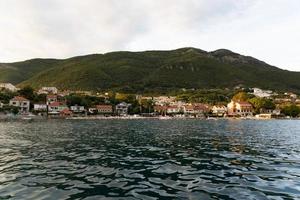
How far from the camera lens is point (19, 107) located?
177 m

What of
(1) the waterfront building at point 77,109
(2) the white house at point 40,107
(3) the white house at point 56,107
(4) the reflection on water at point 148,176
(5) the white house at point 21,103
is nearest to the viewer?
(4) the reflection on water at point 148,176

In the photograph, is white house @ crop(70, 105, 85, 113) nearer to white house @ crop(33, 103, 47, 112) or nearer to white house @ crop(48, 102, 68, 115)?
white house @ crop(48, 102, 68, 115)

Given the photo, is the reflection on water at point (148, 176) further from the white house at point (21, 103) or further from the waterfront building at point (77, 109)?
the waterfront building at point (77, 109)

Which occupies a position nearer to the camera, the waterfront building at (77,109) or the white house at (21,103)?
the white house at (21,103)

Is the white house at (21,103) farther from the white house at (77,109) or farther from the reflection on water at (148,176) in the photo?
the reflection on water at (148,176)

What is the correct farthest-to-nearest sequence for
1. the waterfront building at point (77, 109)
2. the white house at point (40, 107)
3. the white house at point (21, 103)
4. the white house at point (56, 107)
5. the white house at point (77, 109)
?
the white house at point (77, 109), the waterfront building at point (77, 109), the white house at point (56, 107), the white house at point (40, 107), the white house at point (21, 103)

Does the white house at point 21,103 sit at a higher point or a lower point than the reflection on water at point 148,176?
higher

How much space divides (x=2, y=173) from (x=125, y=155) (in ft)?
37.2

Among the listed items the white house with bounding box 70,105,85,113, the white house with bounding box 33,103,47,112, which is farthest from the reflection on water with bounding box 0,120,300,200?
the white house with bounding box 70,105,85,113

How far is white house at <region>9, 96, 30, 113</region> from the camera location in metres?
178

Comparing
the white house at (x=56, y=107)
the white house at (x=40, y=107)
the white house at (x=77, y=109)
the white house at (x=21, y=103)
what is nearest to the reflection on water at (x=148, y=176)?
the white house at (x=21, y=103)

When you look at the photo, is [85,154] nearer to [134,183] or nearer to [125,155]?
[125,155]

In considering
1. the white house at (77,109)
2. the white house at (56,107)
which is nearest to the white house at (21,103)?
the white house at (56,107)

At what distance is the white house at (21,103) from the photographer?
177688 millimetres
